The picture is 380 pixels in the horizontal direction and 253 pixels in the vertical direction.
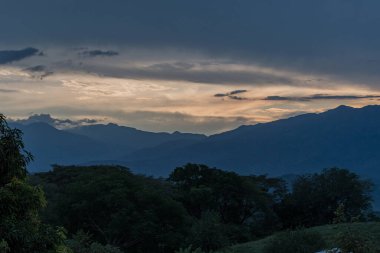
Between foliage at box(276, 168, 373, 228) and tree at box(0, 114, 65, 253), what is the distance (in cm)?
6503

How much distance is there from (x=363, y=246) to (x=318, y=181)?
65990mm

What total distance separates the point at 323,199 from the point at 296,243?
41815 millimetres

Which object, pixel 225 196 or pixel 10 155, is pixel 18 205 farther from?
pixel 225 196

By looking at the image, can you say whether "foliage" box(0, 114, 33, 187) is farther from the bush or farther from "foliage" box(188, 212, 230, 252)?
"foliage" box(188, 212, 230, 252)

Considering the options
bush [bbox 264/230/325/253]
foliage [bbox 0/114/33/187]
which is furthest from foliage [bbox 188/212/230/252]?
foliage [bbox 0/114/33/187]

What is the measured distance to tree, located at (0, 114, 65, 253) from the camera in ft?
38.2

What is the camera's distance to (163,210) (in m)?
50.8

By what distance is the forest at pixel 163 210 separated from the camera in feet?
40.0

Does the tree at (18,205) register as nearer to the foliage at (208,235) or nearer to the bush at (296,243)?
the bush at (296,243)

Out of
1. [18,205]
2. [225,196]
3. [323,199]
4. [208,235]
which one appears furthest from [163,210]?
[18,205]

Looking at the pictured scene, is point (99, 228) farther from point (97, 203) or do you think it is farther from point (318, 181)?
point (318, 181)

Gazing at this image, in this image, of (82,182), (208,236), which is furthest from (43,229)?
(82,182)

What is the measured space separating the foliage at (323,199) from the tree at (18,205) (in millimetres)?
65030

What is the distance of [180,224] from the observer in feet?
170
